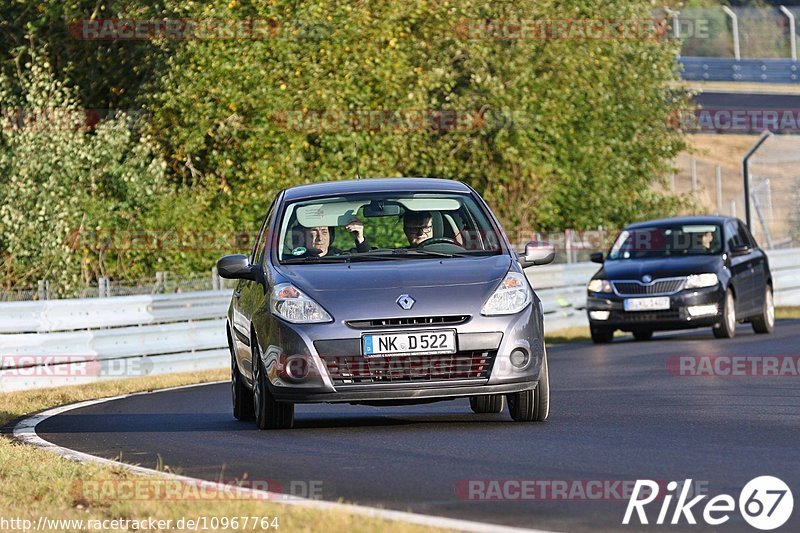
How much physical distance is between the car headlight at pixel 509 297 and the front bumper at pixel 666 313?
11429 millimetres

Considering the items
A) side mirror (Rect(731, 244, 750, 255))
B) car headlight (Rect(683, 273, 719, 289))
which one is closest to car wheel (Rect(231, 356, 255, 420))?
car headlight (Rect(683, 273, 719, 289))

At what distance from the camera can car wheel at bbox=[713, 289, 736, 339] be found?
22.3m

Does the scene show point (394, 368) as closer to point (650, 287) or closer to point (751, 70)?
point (650, 287)

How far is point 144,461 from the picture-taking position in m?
9.92

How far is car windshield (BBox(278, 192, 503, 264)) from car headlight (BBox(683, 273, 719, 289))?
1051cm

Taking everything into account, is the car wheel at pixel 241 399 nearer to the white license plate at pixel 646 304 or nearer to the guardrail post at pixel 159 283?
the guardrail post at pixel 159 283

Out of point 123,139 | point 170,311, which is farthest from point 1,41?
point 170,311

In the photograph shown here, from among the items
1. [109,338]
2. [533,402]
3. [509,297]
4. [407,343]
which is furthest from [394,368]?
[109,338]

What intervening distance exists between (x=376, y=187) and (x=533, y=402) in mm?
1971

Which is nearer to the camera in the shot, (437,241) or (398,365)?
(398,365)

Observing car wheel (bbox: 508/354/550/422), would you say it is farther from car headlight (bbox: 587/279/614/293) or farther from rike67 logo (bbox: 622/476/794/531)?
car headlight (bbox: 587/279/614/293)

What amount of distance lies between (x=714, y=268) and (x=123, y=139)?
12.1 meters

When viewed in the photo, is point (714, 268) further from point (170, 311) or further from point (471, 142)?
point (471, 142)

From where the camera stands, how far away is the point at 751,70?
6788 cm
